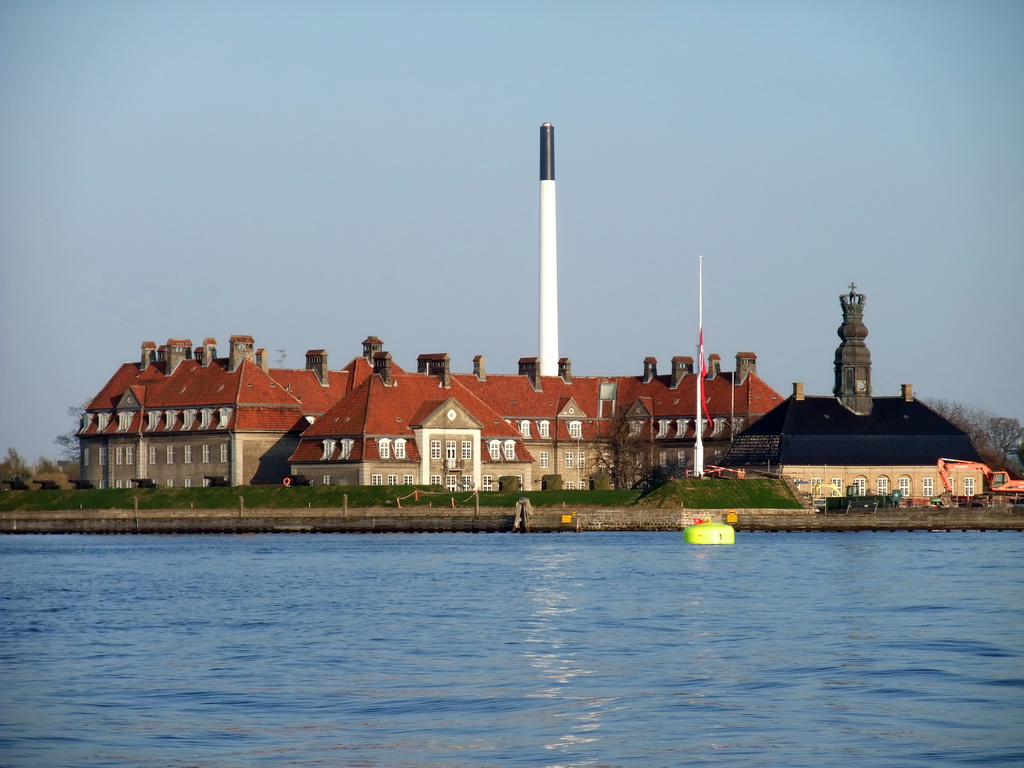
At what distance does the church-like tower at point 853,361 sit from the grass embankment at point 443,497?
1297 cm

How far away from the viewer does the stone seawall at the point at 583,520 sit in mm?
98188

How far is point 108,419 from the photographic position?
123875 mm

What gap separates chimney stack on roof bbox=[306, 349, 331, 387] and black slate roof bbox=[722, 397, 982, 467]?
1113 inches

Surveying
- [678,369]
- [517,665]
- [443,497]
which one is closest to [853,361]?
[678,369]

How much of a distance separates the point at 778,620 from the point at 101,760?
22599 mm

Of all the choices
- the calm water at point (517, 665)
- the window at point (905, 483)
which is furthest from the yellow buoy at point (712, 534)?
the window at point (905, 483)

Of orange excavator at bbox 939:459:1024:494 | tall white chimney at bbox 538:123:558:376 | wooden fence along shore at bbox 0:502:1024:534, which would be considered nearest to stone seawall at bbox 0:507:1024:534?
wooden fence along shore at bbox 0:502:1024:534

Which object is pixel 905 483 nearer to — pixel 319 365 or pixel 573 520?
pixel 573 520

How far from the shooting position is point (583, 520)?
98.8 meters

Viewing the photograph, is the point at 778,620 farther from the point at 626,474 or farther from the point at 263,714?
the point at 626,474

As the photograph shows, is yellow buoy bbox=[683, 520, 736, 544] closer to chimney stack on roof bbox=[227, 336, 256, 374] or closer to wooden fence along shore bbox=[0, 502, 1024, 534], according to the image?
wooden fence along shore bbox=[0, 502, 1024, 534]

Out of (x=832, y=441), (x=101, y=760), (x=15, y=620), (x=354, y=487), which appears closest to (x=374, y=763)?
(x=101, y=760)

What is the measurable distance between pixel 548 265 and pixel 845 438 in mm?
32286

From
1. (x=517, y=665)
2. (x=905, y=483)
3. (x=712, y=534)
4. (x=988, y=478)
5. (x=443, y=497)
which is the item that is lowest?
(x=517, y=665)
